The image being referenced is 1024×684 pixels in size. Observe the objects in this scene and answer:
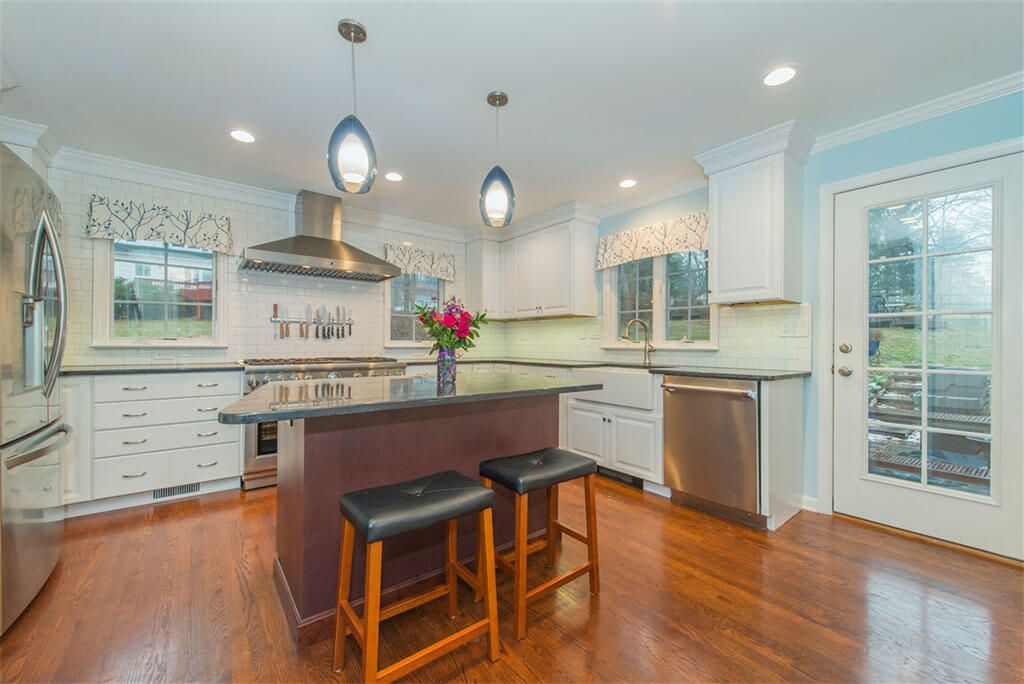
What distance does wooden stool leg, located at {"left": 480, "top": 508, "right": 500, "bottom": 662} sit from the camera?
1473 millimetres

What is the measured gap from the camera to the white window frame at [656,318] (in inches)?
139

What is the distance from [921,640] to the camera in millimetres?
1629

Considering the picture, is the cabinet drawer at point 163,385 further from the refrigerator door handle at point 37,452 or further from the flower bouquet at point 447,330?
the flower bouquet at point 447,330

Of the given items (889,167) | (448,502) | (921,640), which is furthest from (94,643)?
(889,167)

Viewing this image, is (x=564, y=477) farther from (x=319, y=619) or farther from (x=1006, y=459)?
(x=1006, y=459)

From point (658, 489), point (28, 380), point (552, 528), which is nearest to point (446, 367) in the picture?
point (552, 528)

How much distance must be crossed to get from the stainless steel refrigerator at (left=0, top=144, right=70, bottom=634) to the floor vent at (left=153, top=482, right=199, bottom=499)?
0.96 m

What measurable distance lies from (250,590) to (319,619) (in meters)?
0.56

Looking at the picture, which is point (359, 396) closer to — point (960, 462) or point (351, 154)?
point (351, 154)

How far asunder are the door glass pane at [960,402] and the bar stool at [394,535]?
104 inches

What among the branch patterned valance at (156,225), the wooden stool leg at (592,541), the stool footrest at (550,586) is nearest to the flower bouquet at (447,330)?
the wooden stool leg at (592,541)

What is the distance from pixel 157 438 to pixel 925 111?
17.1 ft

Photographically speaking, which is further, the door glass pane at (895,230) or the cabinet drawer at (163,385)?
the cabinet drawer at (163,385)

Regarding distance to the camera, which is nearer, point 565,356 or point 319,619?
point 319,619
